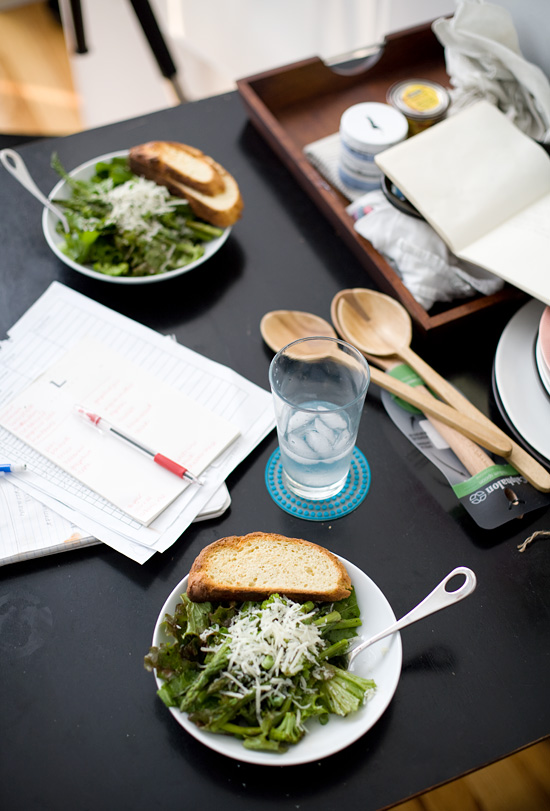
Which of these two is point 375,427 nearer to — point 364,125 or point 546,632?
point 546,632

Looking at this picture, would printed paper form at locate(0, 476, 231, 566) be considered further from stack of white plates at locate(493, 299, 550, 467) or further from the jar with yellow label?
the jar with yellow label

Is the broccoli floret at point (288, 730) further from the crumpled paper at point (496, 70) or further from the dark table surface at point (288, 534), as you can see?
the crumpled paper at point (496, 70)

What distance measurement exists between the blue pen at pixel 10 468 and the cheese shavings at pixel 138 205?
0.43 metres

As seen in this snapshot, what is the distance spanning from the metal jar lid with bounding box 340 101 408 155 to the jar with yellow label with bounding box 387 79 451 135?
3 centimetres

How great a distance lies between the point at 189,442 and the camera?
860mm

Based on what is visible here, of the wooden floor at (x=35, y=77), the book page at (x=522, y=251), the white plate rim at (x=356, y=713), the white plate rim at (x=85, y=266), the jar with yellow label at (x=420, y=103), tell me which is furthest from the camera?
the wooden floor at (x=35, y=77)

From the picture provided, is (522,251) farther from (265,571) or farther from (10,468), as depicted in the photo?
(10,468)

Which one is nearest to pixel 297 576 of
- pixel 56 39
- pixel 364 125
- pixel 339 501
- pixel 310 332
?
pixel 339 501

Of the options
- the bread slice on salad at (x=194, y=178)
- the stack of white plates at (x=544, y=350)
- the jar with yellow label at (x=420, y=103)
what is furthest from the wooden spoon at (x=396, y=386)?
the jar with yellow label at (x=420, y=103)

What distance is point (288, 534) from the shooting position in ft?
2.60

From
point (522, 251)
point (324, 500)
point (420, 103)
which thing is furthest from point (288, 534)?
point (420, 103)

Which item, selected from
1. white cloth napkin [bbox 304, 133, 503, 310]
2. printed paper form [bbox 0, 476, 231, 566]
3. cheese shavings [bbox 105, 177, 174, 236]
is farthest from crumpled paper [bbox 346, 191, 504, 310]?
printed paper form [bbox 0, 476, 231, 566]

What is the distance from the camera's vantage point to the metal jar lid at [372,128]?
104 centimetres

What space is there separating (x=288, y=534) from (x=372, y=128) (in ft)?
2.29
